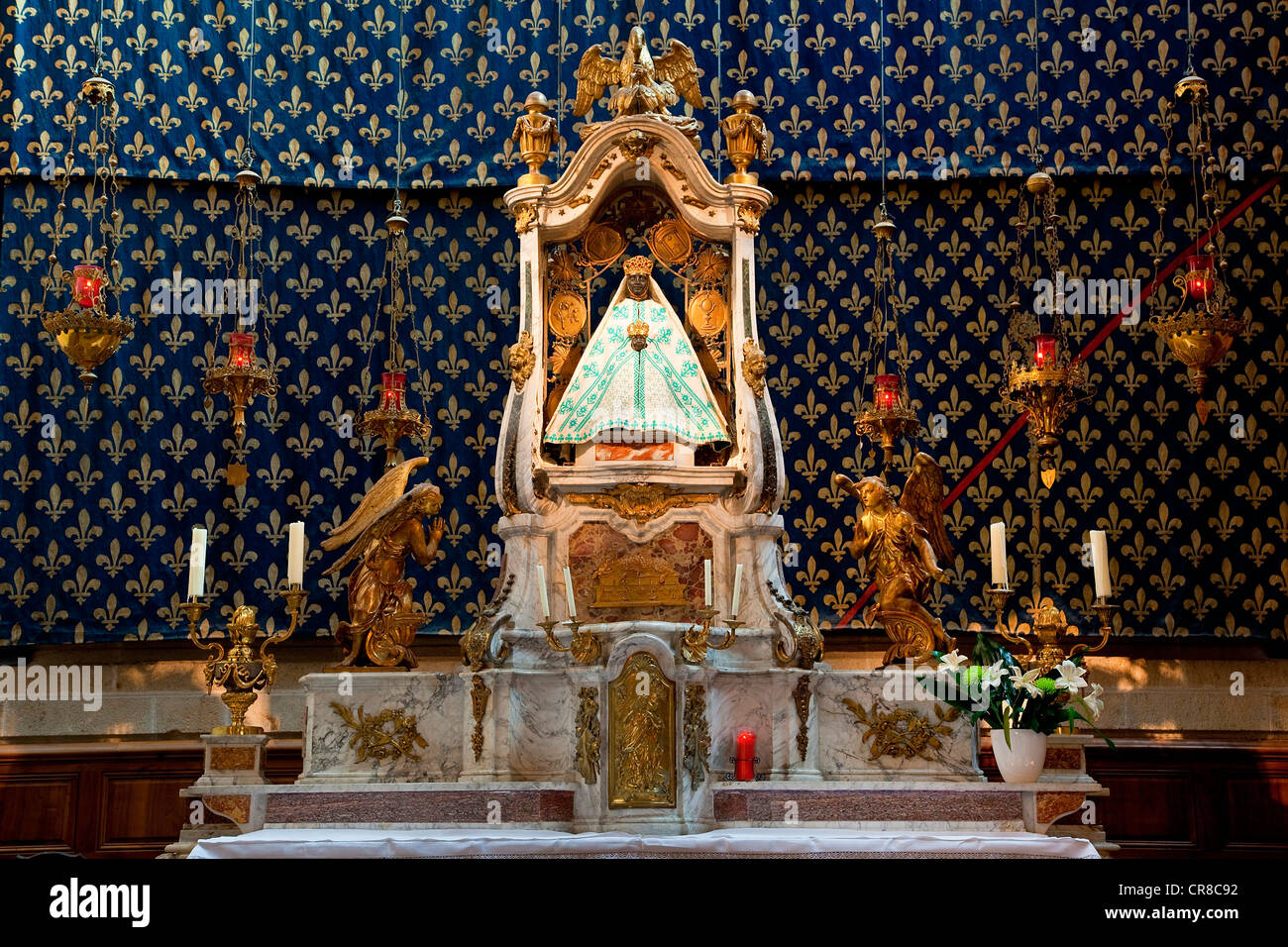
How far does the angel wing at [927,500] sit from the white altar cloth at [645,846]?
199cm

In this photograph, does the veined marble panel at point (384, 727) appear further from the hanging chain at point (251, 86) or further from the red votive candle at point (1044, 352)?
the hanging chain at point (251, 86)

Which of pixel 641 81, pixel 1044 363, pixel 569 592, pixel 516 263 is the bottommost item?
pixel 569 592

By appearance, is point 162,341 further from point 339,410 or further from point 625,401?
point 625,401

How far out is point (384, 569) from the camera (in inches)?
282

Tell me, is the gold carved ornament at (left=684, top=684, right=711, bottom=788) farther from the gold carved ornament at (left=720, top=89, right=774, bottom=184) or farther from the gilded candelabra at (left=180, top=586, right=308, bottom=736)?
the gold carved ornament at (left=720, top=89, right=774, bottom=184)

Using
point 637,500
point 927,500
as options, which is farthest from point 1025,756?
point 637,500

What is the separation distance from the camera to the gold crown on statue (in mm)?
7770

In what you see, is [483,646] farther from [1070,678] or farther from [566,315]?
[1070,678]

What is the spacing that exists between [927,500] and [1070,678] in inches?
54.8

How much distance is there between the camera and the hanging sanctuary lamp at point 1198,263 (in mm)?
7879
